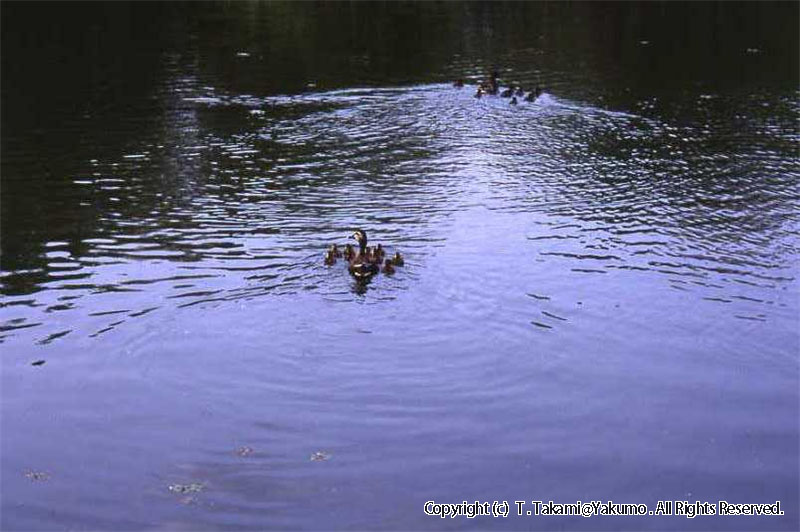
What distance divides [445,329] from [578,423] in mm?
3487

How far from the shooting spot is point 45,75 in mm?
43750

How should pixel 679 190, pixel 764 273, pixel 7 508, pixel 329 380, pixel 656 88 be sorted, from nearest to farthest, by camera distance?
pixel 7 508 < pixel 329 380 < pixel 764 273 < pixel 679 190 < pixel 656 88

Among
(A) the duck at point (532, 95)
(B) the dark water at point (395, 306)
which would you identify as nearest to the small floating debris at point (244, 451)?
(B) the dark water at point (395, 306)

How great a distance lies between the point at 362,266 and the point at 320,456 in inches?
237

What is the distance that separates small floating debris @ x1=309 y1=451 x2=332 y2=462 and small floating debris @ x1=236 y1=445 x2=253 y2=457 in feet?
2.84

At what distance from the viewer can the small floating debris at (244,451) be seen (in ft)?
46.3

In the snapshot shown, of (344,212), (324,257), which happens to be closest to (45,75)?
(344,212)

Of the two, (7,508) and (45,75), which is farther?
(45,75)

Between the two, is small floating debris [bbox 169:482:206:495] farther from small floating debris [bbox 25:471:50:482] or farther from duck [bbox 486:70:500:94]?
duck [bbox 486:70:500:94]

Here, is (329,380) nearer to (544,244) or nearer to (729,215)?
(544,244)

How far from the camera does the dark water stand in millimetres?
13625

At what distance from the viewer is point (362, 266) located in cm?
1947

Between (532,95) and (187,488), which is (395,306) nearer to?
(187,488)

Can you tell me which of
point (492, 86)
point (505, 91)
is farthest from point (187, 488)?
point (492, 86)
